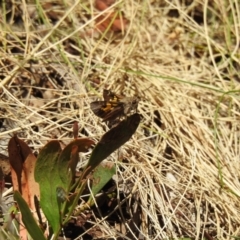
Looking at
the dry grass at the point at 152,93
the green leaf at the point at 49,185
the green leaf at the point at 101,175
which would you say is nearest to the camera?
the green leaf at the point at 49,185

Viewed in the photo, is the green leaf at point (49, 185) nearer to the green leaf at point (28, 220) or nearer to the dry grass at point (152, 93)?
the green leaf at point (28, 220)

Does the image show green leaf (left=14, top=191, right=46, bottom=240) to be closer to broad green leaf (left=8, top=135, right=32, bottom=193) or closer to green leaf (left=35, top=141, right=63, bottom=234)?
green leaf (left=35, top=141, right=63, bottom=234)

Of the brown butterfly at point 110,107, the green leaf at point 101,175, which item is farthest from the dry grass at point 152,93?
the brown butterfly at point 110,107

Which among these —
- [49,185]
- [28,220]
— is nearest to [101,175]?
[49,185]

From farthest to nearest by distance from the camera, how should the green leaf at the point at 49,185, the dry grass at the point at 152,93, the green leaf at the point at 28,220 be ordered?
the dry grass at the point at 152,93, the green leaf at the point at 49,185, the green leaf at the point at 28,220

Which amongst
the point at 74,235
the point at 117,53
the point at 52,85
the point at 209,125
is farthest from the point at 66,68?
the point at 74,235

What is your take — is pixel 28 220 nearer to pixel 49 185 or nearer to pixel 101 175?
pixel 49 185
